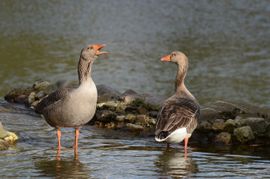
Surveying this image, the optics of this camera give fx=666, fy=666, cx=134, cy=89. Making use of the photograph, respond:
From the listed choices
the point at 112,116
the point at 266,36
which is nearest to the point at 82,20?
the point at 266,36

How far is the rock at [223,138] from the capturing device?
12.9 meters

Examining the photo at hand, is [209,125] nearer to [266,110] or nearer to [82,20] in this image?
[266,110]

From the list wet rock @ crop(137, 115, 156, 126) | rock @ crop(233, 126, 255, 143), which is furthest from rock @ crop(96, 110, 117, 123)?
rock @ crop(233, 126, 255, 143)

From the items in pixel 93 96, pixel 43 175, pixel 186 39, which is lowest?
pixel 43 175

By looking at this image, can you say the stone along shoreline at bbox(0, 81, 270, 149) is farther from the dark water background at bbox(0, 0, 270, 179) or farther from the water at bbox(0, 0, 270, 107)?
the water at bbox(0, 0, 270, 107)

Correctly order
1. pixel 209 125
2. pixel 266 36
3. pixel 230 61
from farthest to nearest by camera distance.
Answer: pixel 266 36
pixel 230 61
pixel 209 125

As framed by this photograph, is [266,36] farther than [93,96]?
Yes

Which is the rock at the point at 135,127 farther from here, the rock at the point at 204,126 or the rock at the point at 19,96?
the rock at the point at 19,96

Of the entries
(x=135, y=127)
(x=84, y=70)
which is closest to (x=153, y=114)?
(x=135, y=127)

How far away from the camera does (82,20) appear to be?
37031 mm

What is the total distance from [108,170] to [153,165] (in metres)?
0.86

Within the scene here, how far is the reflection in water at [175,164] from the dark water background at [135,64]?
2 cm

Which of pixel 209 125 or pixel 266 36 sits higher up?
pixel 266 36

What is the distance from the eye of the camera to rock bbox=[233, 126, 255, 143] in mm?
12805
